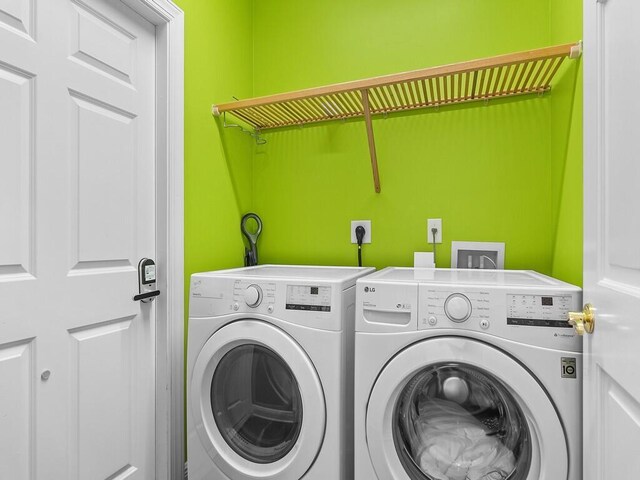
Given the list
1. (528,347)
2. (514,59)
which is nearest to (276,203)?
(514,59)

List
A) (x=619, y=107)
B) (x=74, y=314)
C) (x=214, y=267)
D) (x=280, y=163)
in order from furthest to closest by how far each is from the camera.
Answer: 1. (x=280, y=163)
2. (x=214, y=267)
3. (x=74, y=314)
4. (x=619, y=107)

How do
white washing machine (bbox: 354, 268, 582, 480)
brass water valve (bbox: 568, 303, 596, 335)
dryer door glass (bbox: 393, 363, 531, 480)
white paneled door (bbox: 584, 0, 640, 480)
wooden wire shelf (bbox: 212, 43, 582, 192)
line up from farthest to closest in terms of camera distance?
1. wooden wire shelf (bbox: 212, 43, 582, 192)
2. dryer door glass (bbox: 393, 363, 531, 480)
3. white washing machine (bbox: 354, 268, 582, 480)
4. brass water valve (bbox: 568, 303, 596, 335)
5. white paneled door (bbox: 584, 0, 640, 480)

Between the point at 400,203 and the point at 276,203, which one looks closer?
the point at 400,203

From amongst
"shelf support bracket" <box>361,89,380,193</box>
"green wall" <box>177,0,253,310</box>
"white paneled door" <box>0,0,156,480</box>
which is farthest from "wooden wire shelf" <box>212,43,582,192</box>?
"white paneled door" <box>0,0,156,480</box>

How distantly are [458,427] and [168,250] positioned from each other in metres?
1.25

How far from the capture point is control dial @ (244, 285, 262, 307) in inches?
48.6

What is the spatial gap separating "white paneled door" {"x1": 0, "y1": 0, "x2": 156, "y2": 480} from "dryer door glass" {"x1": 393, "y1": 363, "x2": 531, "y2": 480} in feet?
3.30

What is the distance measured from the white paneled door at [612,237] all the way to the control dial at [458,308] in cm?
28

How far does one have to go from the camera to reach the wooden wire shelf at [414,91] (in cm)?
125

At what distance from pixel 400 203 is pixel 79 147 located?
1361 millimetres

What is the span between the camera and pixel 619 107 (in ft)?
2.27

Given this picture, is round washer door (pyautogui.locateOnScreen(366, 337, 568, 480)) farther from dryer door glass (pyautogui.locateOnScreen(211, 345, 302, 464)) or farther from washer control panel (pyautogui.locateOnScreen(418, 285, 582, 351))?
dryer door glass (pyautogui.locateOnScreen(211, 345, 302, 464))

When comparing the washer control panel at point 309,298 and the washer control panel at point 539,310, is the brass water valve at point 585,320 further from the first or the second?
the washer control panel at point 309,298

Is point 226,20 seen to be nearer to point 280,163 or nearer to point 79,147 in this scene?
point 280,163
